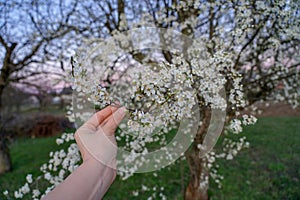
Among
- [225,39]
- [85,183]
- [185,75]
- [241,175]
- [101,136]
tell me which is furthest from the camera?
[241,175]

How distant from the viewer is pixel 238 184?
4.00 metres

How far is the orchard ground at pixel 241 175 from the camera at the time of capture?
3.74 metres

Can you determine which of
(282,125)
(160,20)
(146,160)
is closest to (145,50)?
(160,20)

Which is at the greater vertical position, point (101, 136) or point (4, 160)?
point (101, 136)

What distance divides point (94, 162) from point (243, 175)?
391cm

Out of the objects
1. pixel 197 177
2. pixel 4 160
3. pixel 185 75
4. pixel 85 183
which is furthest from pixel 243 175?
pixel 4 160

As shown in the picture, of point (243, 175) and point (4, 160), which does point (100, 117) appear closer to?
point (243, 175)

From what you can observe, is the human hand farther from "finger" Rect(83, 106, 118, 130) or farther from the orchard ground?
the orchard ground

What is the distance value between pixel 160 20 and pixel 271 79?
1.57 m

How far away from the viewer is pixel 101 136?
1176 millimetres

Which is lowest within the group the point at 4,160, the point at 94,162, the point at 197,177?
the point at 4,160

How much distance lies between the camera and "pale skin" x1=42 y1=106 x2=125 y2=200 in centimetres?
89

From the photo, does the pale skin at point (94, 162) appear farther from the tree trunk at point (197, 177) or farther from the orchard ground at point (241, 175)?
the tree trunk at point (197, 177)

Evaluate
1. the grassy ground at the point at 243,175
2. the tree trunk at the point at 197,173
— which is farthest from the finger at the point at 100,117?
the grassy ground at the point at 243,175
